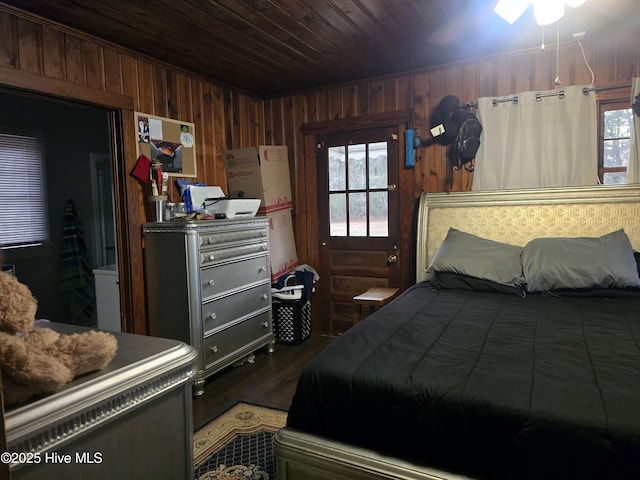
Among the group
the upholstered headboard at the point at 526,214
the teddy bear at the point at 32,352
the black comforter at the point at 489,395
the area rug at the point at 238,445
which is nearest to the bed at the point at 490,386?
the black comforter at the point at 489,395

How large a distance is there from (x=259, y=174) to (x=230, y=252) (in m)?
0.92

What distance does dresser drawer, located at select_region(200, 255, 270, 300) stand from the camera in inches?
115

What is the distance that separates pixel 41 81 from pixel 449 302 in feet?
8.85

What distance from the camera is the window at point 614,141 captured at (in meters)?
2.97

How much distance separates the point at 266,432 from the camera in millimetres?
2338

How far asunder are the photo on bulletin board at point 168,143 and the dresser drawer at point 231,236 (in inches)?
27.4

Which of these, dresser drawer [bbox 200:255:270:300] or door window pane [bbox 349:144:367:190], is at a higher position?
door window pane [bbox 349:144:367:190]

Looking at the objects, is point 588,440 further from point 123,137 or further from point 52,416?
point 123,137

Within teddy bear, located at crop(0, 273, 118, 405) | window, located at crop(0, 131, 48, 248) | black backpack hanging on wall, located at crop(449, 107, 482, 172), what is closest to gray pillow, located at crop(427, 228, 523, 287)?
black backpack hanging on wall, located at crop(449, 107, 482, 172)

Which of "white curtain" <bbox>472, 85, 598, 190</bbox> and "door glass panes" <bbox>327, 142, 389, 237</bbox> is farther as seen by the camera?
"door glass panes" <bbox>327, 142, 389, 237</bbox>

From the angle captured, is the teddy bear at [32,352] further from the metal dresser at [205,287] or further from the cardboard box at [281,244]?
the cardboard box at [281,244]

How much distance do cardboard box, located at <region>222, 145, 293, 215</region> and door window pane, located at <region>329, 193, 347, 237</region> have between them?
484 millimetres

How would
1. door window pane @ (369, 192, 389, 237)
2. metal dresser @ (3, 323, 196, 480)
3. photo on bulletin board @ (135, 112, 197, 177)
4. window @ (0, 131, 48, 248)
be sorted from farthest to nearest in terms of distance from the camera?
door window pane @ (369, 192, 389, 237)
window @ (0, 131, 48, 248)
photo on bulletin board @ (135, 112, 197, 177)
metal dresser @ (3, 323, 196, 480)

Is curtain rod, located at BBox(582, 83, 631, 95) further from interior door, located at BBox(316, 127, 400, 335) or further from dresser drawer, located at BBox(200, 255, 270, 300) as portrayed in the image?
dresser drawer, located at BBox(200, 255, 270, 300)
